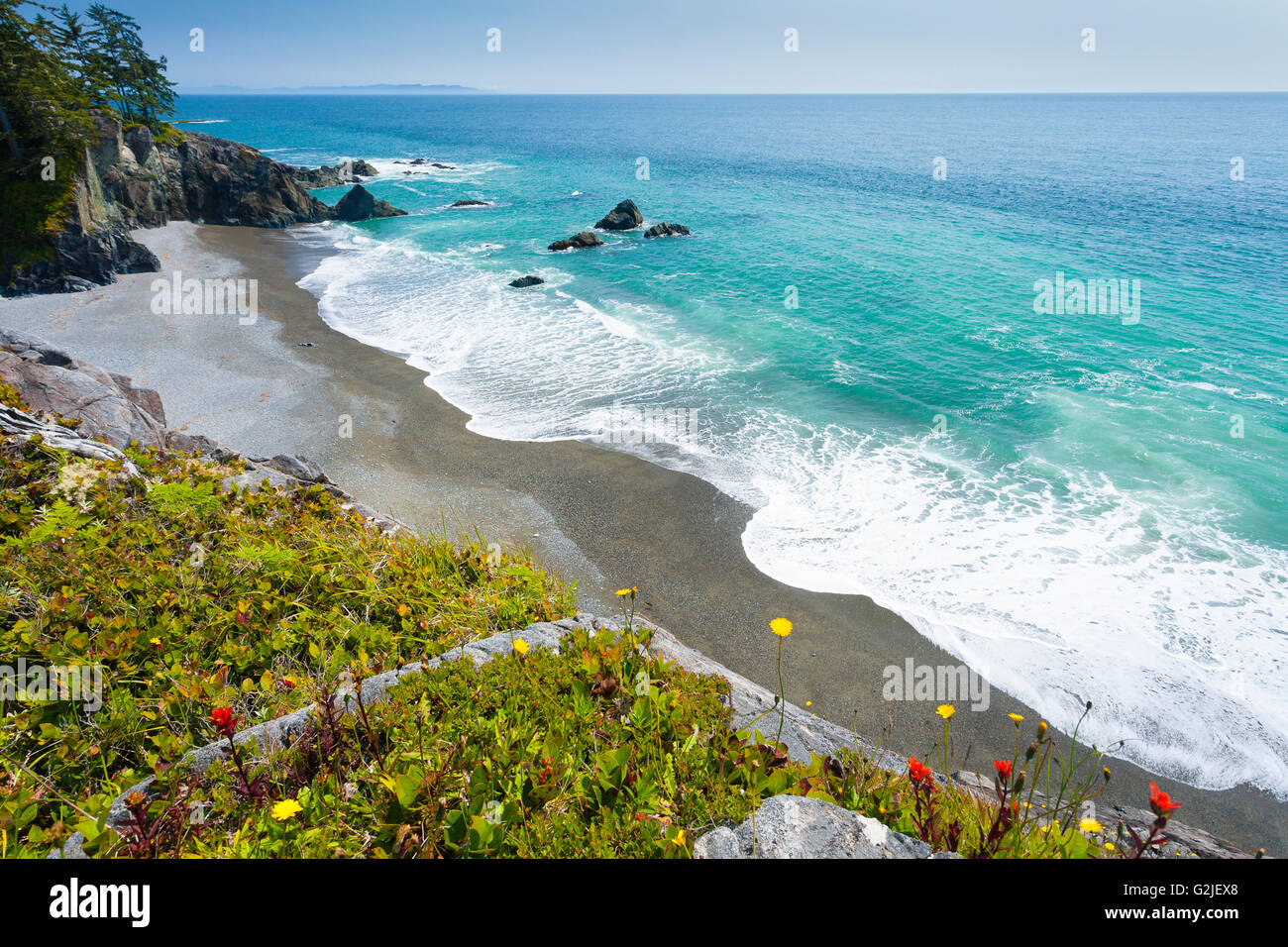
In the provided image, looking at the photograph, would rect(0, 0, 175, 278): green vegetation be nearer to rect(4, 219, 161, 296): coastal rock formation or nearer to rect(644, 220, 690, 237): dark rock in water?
rect(4, 219, 161, 296): coastal rock formation

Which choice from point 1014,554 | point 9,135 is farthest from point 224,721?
point 9,135

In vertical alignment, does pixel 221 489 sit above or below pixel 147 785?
above

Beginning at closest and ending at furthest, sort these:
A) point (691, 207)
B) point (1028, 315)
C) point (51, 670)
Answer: point (51, 670) < point (1028, 315) < point (691, 207)

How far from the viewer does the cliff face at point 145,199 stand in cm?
2862

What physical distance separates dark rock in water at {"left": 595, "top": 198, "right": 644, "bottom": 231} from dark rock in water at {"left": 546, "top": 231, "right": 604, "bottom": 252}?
458 cm

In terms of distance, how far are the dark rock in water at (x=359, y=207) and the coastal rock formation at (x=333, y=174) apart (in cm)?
1268

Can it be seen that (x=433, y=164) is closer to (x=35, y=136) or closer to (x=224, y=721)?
(x=35, y=136)

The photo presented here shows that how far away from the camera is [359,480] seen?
49.2ft

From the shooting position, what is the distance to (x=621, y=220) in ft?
151

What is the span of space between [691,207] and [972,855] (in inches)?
2286
